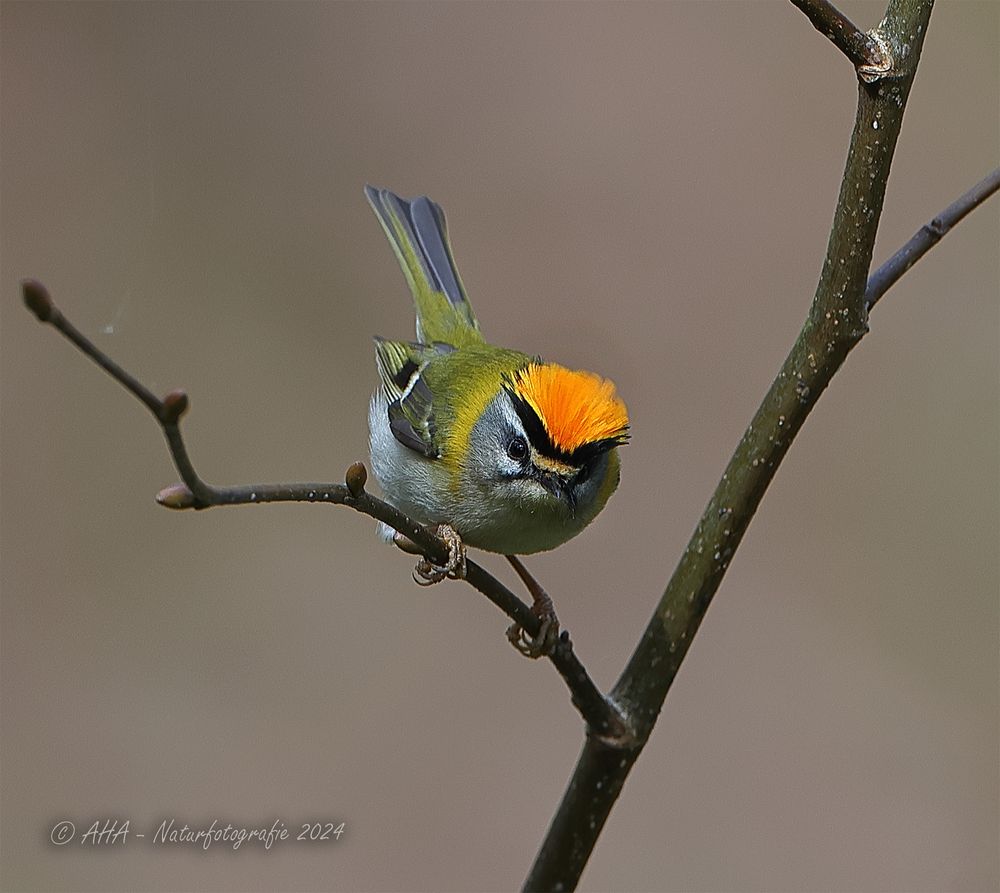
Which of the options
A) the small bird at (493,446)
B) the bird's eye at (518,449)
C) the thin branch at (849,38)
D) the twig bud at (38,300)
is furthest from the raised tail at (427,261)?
the twig bud at (38,300)

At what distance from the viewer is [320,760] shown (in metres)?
5.09

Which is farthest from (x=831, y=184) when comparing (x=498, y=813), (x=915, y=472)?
(x=498, y=813)

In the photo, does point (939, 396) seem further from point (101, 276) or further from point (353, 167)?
point (101, 276)

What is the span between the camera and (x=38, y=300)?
1.18m

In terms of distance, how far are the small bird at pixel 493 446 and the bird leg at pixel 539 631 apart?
0.60 ft

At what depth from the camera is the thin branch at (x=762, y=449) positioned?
1.74 m

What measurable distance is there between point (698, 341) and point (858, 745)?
213cm

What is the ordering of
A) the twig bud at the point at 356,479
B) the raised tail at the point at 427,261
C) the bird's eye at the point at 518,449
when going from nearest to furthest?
the twig bud at the point at 356,479, the bird's eye at the point at 518,449, the raised tail at the point at 427,261

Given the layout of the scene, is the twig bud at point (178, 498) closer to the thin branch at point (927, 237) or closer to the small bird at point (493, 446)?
the small bird at point (493, 446)

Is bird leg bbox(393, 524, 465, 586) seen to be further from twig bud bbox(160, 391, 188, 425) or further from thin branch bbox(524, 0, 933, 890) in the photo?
twig bud bbox(160, 391, 188, 425)

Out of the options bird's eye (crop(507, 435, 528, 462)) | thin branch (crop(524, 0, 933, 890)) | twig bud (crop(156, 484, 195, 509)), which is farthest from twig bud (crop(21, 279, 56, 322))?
bird's eye (crop(507, 435, 528, 462))

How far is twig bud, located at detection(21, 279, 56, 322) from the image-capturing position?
Answer: 3.83 ft

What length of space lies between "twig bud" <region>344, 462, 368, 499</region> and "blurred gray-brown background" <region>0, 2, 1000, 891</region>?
3270 mm

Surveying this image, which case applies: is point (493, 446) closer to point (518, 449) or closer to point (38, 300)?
point (518, 449)
